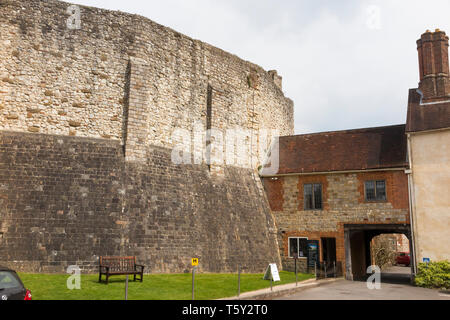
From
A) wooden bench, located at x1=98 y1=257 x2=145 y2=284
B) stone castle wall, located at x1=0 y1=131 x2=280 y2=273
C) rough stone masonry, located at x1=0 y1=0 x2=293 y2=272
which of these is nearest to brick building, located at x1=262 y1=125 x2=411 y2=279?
rough stone masonry, located at x1=0 y1=0 x2=293 y2=272

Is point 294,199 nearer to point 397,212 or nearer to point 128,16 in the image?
point 397,212

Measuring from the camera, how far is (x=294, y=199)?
22.5 metres

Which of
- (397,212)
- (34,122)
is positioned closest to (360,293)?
(397,212)

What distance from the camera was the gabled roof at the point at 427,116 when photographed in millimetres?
18986

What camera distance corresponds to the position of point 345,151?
2231 cm

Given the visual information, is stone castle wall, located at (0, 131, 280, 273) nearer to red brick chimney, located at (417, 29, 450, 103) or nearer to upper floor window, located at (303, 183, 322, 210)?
upper floor window, located at (303, 183, 322, 210)

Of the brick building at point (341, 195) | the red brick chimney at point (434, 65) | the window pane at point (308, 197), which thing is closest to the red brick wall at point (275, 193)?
the brick building at point (341, 195)

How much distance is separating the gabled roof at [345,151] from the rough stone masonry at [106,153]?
4231 mm

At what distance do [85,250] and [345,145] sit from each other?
14.9 m

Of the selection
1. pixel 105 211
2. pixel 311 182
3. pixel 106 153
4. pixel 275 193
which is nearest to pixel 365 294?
pixel 311 182

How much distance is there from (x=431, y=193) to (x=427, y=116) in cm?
388

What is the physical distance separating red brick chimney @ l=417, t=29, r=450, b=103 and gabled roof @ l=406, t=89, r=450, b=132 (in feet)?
2.04

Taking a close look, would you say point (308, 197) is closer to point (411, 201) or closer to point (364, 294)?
point (411, 201)

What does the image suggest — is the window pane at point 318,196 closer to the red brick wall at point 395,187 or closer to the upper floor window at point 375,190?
the red brick wall at point 395,187
